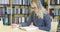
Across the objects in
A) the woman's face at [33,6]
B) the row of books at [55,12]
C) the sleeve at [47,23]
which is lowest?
the sleeve at [47,23]

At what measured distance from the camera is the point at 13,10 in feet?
9.08

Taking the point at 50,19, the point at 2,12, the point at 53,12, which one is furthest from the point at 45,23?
the point at 2,12

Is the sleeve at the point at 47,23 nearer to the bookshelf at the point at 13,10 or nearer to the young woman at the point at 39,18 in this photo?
the young woman at the point at 39,18

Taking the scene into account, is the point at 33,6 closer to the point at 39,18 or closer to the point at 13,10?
the point at 39,18

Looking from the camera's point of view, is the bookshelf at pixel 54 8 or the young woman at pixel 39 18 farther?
the bookshelf at pixel 54 8

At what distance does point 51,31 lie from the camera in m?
2.69

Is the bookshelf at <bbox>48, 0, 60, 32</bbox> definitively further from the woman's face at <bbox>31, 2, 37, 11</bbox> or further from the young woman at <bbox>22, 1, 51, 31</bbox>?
the woman's face at <bbox>31, 2, 37, 11</bbox>

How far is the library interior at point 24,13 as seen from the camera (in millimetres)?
2695

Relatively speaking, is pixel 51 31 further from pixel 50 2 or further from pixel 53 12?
pixel 50 2

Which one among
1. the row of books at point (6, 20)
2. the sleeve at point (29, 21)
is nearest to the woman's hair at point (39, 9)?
the sleeve at point (29, 21)

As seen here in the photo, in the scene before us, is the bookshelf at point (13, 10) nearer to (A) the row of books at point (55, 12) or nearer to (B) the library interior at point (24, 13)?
(B) the library interior at point (24, 13)

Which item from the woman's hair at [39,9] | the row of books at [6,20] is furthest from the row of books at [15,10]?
the woman's hair at [39,9]

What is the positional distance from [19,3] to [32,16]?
39cm

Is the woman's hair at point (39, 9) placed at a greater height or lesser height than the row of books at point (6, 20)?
greater
